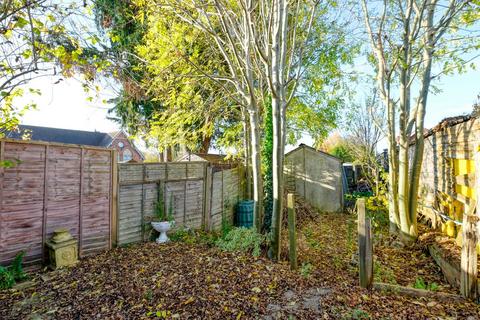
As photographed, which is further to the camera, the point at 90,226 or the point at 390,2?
the point at 390,2

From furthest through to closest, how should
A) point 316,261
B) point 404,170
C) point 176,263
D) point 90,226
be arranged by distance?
point 404,170 → point 316,261 → point 90,226 → point 176,263

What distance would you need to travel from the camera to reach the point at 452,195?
560 cm

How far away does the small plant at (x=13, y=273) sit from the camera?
11.7ft

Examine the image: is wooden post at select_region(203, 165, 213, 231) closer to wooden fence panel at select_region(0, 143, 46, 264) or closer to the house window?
wooden fence panel at select_region(0, 143, 46, 264)

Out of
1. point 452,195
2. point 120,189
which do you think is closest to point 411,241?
point 452,195

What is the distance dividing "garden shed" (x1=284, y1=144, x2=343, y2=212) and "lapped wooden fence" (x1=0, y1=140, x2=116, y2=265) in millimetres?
A: 8248

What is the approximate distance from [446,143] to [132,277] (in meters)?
6.92

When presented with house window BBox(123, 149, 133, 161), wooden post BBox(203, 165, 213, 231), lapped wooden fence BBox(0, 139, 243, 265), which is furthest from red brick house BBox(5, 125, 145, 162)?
lapped wooden fence BBox(0, 139, 243, 265)

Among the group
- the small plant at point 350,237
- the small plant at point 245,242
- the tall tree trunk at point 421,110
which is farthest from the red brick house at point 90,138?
the tall tree trunk at point 421,110

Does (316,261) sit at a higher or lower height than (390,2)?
lower

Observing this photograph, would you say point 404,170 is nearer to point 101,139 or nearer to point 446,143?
point 446,143

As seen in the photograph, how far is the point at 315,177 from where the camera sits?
38.3 ft

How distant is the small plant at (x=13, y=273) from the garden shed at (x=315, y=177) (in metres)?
9.52

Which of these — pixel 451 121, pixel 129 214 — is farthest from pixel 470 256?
pixel 129 214
